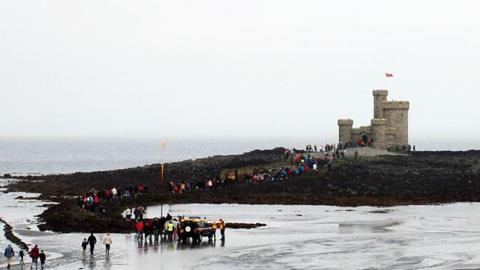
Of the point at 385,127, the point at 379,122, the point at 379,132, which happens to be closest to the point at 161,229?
the point at 379,122

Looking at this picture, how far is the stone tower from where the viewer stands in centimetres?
9844

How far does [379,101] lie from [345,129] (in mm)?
4388

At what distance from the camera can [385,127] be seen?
98438mm

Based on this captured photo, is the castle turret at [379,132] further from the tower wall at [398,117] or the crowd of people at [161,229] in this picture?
the crowd of people at [161,229]

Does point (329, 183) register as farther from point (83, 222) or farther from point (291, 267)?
point (291, 267)

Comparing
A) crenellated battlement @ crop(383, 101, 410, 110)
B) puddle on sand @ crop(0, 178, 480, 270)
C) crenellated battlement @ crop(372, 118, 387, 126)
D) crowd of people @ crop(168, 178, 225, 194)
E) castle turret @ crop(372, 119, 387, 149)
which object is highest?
crenellated battlement @ crop(383, 101, 410, 110)

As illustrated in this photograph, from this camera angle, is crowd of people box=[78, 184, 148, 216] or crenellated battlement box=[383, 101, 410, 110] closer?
crowd of people box=[78, 184, 148, 216]

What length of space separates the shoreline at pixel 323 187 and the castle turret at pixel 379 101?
6.59 meters

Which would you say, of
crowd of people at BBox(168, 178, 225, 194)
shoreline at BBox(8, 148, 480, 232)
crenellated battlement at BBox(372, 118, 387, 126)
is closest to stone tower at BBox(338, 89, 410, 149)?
crenellated battlement at BBox(372, 118, 387, 126)

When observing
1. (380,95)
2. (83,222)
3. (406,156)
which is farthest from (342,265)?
(380,95)

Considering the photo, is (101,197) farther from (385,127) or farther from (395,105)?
(395,105)

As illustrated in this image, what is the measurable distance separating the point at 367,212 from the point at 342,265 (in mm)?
23729

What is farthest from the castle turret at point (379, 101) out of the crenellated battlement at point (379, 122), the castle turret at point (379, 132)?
the crenellated battlement at point (379, 122)

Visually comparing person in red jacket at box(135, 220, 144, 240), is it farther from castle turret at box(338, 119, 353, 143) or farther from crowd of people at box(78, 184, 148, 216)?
castle turret at box(338, 119, 353, 143)
